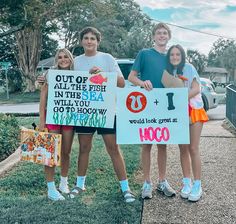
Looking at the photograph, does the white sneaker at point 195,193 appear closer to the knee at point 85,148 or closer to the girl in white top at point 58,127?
the knee at point 85,148

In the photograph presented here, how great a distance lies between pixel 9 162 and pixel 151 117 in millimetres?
2540

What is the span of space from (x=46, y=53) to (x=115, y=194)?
36.7 m

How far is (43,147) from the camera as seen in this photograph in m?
3.98

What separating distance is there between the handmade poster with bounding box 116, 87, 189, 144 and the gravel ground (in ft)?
2.18

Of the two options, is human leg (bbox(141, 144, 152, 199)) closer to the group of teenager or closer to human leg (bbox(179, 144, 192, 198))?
the group of teenager

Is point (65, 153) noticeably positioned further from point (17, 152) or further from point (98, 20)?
point (98, 20)

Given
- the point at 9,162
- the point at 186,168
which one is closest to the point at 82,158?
the point at 186,168

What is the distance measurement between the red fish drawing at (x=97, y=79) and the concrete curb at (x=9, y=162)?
2059 millimetres

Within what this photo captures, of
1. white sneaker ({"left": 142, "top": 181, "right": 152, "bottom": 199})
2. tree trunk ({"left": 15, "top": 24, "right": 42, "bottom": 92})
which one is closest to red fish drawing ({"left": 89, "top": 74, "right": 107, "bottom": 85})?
white sneaker ({"left": 142, "top": 181, "right": 152, "bottom": 199})

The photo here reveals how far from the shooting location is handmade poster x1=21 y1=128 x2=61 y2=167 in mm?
3959

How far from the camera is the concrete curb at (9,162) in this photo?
530 centimetres

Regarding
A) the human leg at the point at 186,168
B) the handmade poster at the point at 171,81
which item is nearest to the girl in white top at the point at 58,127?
the handmade poster at the point at 171,81

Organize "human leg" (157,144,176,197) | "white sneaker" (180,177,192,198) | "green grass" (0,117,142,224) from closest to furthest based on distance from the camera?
"green grass" (0,117,142,224), "white sneaker" (180,177,192,198), "human leg" (157,144,176,197)

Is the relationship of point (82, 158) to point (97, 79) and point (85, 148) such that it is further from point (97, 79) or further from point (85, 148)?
point (97, 79)
